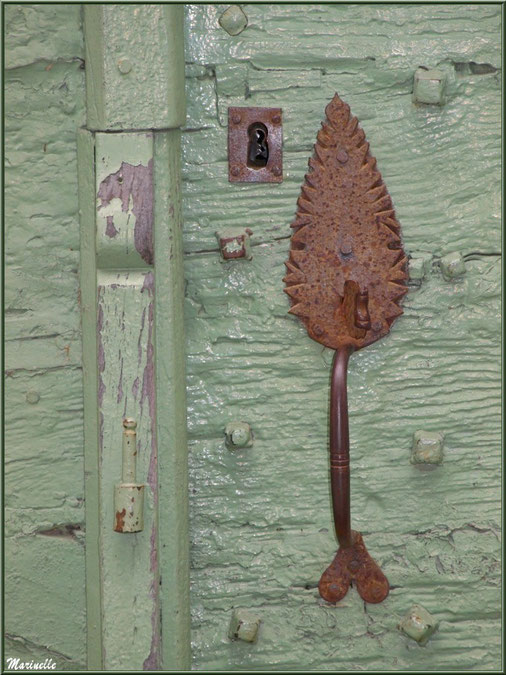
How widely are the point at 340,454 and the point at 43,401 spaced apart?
37 cm

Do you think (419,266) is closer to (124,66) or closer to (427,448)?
(427,448)

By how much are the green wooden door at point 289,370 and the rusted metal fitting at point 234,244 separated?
21 millimetres

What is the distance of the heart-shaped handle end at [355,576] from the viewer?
3.54 feet

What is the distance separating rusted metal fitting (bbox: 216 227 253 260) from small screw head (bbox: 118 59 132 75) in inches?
8.7

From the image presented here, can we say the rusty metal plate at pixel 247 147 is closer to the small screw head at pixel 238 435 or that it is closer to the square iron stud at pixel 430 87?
the square iron stud at pixel 430 87

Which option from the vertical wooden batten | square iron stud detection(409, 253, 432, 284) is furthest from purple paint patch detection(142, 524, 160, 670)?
square iron stud detection(409, 253, 432, 284)

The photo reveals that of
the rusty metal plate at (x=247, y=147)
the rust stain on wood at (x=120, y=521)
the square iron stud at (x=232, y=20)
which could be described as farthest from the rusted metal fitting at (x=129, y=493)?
the square iron stud at (x=232, y=20)

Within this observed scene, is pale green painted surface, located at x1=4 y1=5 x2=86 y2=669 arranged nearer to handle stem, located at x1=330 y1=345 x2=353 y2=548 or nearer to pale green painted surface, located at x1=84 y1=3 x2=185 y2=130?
pale green painted surface, located at x1=84 y1=3 x2=185 y2=130

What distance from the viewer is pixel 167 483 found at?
→ 1.01 metres

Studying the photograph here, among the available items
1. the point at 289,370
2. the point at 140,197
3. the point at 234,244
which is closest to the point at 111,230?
the point at 140,197

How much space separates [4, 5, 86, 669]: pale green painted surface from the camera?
1046 millimetres

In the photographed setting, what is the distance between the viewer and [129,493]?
3.20ft

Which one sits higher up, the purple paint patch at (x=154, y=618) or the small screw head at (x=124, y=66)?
the small screw head at (x=124, y=66)

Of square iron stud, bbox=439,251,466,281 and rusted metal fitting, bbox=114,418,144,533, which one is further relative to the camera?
square iron stud, bbox=439,251,466,281
